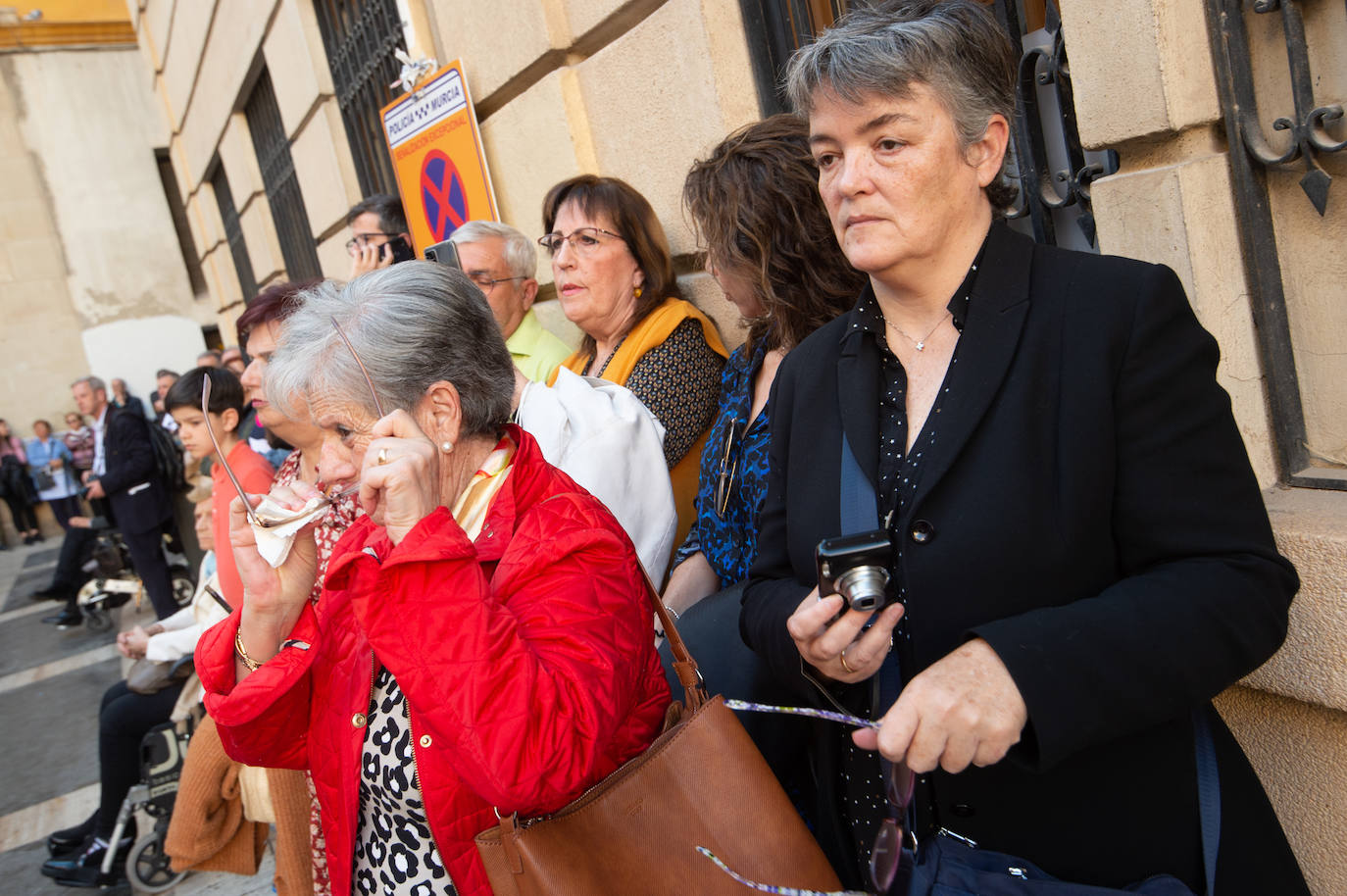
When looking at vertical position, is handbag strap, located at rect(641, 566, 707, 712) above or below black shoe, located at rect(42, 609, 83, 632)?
above

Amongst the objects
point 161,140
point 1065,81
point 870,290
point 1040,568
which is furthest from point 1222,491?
point 161,140

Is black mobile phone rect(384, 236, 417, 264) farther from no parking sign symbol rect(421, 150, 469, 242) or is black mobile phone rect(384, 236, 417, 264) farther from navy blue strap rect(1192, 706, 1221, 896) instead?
navy blue strap rect(1192, 706, 1221, 896)

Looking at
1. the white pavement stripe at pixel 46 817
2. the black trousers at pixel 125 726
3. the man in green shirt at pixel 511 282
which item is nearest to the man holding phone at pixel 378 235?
the man in green shirt at pixel 511 282

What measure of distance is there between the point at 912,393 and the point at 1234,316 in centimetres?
72

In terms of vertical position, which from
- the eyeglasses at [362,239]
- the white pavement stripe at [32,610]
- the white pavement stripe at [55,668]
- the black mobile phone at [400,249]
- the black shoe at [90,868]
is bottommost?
the black shoe at [90,868]

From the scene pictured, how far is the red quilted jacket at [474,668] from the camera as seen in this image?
1.35 metres

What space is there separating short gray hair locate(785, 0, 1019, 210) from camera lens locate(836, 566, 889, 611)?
0.67m

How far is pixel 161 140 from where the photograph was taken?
1866cm

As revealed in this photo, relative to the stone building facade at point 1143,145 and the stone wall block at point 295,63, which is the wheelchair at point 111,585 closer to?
the stone building facade at point 1143,145

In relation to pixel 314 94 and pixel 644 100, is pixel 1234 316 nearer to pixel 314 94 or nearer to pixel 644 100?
pixel 644 100

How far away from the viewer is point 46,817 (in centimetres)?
495

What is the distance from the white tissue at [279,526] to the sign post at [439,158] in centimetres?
264

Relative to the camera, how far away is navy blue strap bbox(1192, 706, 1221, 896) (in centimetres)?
129

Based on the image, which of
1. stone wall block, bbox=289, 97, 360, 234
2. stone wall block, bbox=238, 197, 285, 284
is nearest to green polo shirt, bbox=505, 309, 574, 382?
stone wall block, bbox=289, 97, 360, 234
